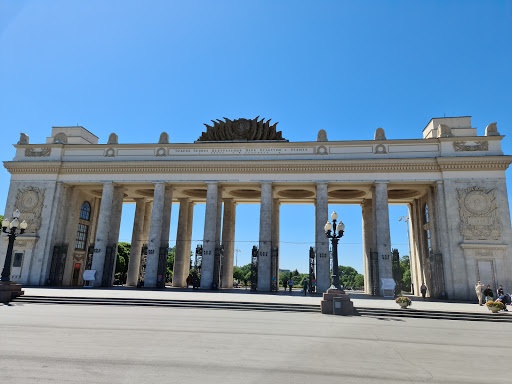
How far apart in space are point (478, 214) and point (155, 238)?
2669cm

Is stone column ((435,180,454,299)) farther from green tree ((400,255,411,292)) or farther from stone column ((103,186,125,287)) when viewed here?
green tree ((400,255,411,292))

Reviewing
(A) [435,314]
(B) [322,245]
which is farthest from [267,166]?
(A) [435,314]

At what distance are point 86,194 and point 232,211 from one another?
15.5m

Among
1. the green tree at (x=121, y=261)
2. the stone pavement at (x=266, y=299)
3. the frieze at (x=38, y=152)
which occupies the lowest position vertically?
the stone pavement at (x=266, y=299)

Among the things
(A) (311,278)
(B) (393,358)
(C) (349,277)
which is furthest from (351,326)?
(C) (349,277)

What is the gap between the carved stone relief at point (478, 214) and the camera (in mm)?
26562

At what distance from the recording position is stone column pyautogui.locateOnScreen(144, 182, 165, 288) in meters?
29.8

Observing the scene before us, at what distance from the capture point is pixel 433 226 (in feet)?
97.2

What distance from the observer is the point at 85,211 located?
36438 mm

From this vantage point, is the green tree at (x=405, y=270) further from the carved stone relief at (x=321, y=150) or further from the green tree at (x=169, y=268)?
the carved stone relief at (x=321, y=150)

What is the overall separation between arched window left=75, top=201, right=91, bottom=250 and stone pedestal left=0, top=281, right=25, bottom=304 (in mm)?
16284

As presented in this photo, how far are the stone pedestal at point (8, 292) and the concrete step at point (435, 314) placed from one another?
60.4 feet

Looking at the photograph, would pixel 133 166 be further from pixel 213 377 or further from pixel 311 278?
pixel 213 377

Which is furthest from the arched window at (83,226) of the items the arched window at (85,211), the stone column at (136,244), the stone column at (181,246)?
the stone column at (181,246)
